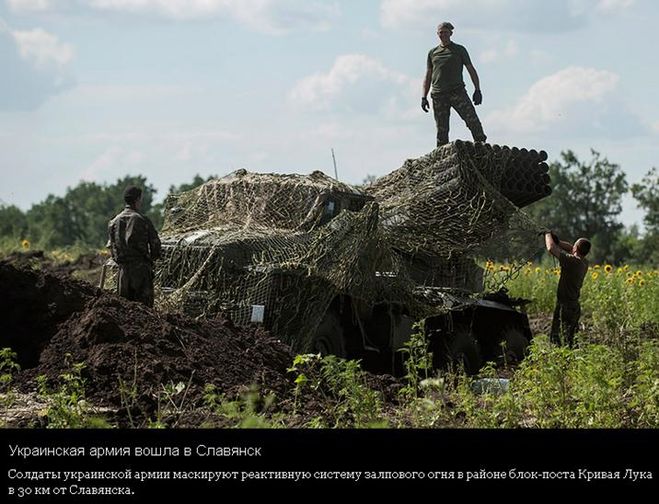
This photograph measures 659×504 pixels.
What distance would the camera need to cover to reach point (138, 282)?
13039 mm

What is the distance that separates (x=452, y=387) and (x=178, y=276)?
3413 mm

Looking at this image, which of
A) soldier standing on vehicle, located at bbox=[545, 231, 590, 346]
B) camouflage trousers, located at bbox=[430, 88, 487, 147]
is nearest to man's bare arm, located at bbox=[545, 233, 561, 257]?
soldier standing on vehicle, located at bbox=[545, 231, 590, 346]

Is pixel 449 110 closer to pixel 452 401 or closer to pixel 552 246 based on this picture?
pixel 552 246

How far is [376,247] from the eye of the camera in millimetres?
13508

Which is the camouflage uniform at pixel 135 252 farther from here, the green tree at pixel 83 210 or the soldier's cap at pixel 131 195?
the green tree at pixel 83 210

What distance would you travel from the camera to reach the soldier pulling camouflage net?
43.1 ft

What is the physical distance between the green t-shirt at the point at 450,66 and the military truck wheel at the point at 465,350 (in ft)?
10.3

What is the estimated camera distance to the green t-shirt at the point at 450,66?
16953 millimetres

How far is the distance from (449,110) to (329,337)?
15.6 feet

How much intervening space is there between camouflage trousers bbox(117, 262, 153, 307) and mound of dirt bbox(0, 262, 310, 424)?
325 millimetres

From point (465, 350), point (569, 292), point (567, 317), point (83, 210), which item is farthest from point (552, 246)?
point (83, 210)
